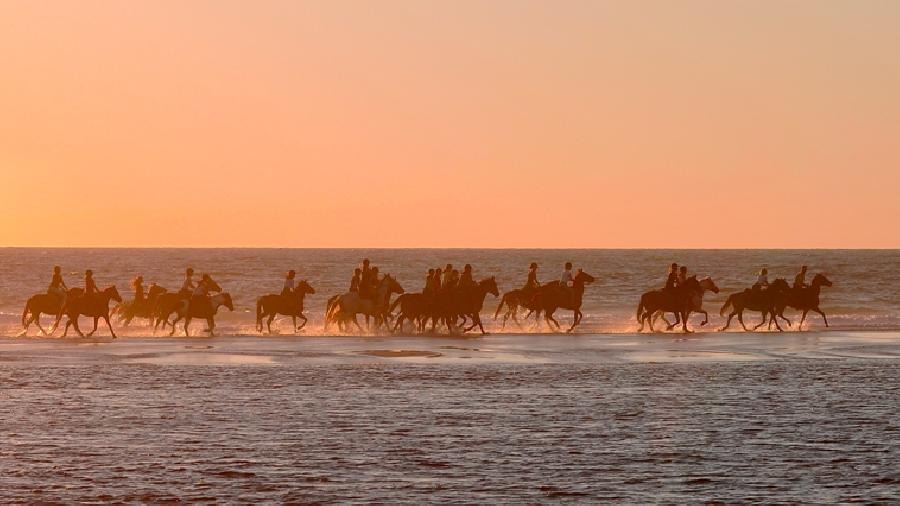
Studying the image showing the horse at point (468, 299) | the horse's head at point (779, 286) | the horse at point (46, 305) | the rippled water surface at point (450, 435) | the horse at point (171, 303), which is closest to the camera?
the rippled water surface at point (450, 435)

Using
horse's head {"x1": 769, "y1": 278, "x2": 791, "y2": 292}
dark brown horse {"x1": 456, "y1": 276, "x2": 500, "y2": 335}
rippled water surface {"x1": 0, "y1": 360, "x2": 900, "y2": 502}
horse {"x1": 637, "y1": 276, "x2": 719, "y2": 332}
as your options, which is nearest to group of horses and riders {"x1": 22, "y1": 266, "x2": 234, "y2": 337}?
dark brown horse {"x1": 456, "y1": 276, "x2": 500, "y2": 335}

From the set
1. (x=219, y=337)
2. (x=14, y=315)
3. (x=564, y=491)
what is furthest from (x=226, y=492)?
(x=14, y=315)

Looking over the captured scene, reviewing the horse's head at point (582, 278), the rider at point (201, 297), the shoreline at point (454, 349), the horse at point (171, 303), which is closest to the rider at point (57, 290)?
the shoreline at point (454, 349)

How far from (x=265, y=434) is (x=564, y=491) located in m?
5.11

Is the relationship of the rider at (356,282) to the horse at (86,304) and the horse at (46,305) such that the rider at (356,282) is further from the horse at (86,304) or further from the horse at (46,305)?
the horse at (46,305)

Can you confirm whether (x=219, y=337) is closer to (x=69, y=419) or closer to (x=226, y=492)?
(x=69, y=419)

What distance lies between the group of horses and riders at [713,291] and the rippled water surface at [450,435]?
547 inches

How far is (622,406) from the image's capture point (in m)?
21.2

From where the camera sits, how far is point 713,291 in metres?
41.5

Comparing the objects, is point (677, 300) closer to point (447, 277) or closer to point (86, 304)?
point (447, 277)

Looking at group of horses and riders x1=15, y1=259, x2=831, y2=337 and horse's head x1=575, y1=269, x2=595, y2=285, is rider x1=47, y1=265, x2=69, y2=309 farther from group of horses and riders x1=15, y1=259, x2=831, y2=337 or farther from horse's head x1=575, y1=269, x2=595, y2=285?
horse's head x1=575, y1=269, x2=595, y2=285

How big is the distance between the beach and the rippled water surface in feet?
0.13

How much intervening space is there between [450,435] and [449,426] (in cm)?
86

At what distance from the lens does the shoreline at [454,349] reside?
99.7 ft
